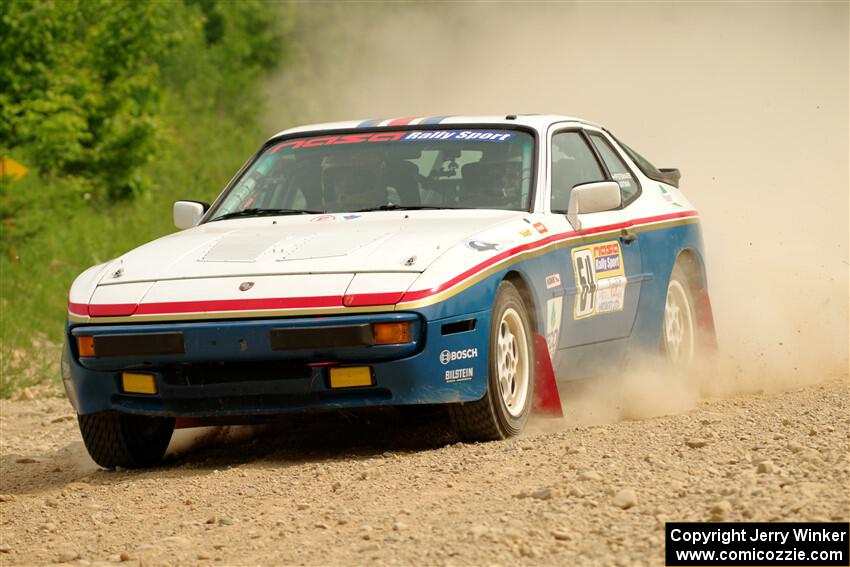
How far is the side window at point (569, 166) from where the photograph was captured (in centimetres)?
804

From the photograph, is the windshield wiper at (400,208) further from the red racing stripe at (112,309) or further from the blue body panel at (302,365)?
the red racing stripe at (112,309)

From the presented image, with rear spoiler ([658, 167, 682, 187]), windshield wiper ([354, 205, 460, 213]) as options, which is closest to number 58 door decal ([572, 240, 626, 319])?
windshield wiper ([354, 205, 460, 213])

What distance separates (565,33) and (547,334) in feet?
60.6

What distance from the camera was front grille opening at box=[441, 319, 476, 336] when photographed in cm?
653

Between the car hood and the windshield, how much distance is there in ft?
0.66

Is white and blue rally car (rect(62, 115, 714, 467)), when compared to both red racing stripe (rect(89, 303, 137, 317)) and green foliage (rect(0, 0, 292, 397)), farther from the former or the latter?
green foliage (rect(0, 0, 292, 397))

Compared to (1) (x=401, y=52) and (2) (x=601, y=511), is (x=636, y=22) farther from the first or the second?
(2) (x=601, y=511)

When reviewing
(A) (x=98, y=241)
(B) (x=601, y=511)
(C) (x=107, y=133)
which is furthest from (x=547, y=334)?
(C) (x=107, y=133)

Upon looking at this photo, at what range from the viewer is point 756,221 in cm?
1468

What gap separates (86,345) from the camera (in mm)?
6879

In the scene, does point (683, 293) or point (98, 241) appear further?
point (98, 241)

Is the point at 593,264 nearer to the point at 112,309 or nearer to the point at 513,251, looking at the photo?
the point at 513,251

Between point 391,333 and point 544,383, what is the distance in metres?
1.11

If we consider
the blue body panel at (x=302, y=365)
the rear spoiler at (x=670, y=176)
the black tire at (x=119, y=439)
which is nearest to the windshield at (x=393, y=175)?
the blue body panel at (x=302, y=365)
